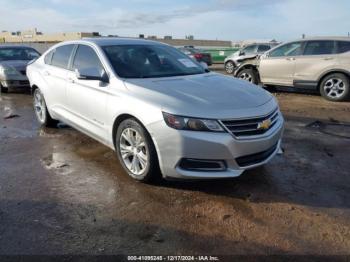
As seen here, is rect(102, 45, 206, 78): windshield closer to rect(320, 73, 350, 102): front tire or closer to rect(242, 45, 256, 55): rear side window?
rect(320, 73, 350, 102): front tire

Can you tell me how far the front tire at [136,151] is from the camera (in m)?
4.21

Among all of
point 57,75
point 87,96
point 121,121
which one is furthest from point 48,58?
point 121,121

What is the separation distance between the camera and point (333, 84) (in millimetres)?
10383

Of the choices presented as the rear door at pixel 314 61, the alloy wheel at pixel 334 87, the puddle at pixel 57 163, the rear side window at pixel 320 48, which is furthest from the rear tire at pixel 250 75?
the puddle at pixel 57 163

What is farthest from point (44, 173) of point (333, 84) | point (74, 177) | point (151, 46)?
point (333, 84)

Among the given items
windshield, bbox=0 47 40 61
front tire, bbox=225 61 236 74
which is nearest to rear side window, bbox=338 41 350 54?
windshield, bbox=0 47 40 61

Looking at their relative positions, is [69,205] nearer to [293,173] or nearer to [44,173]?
[44,173]

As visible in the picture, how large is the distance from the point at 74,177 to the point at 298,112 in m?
5.94

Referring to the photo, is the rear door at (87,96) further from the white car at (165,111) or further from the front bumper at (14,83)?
the front bumper at (14,83)

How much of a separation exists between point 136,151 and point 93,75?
1210 millimetres

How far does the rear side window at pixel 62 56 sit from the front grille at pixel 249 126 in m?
3.20

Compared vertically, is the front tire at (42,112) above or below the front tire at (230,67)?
above

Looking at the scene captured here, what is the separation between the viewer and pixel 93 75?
194 inches

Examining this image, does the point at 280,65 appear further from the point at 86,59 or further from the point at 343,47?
the point at 86,59
